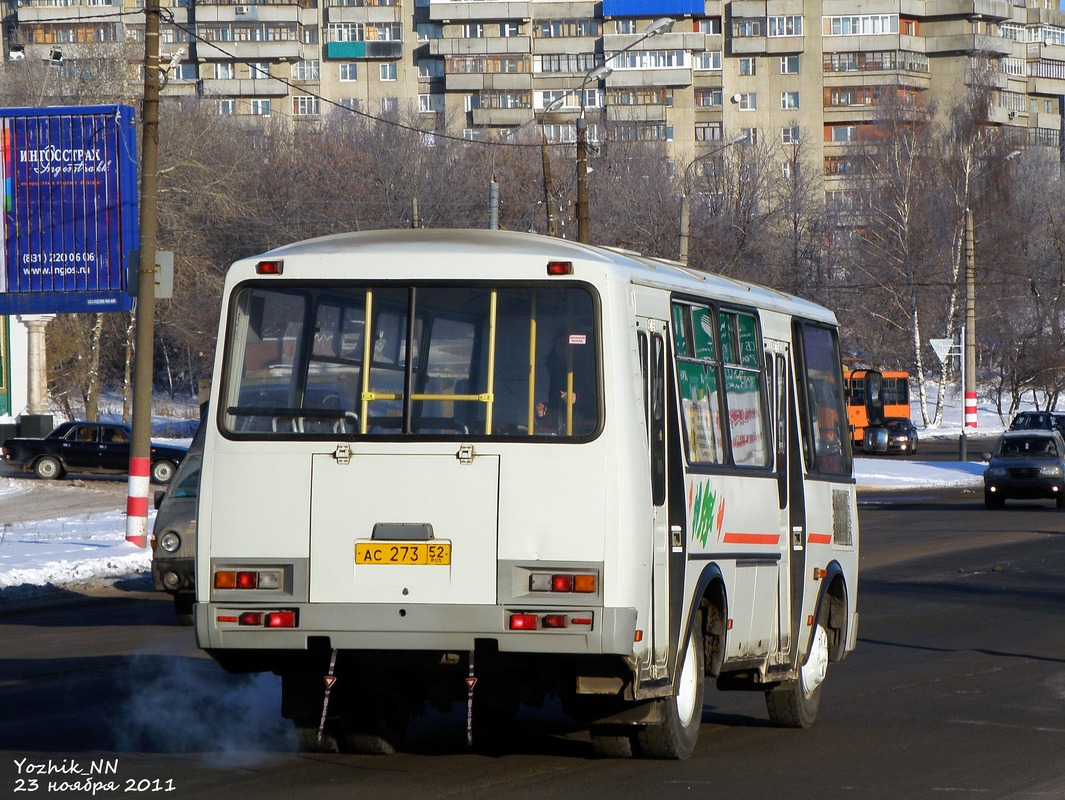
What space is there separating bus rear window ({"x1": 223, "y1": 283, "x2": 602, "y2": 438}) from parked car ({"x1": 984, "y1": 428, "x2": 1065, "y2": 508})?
87.8 feet

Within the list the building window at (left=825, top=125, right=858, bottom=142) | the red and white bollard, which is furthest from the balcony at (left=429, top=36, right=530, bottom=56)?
the red and white bollard

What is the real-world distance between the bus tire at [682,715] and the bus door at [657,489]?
0.39m

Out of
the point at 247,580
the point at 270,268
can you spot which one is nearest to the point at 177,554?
the point at 270,268

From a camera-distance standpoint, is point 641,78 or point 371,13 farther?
point 371,13

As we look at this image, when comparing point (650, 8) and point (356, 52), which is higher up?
point (650, 8)

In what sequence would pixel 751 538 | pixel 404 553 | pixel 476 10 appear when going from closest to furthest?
pixel 404 553 < pixel 751 538 < pixel 476 10

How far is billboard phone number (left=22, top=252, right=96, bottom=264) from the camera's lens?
130 feet

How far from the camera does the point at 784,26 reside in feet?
363

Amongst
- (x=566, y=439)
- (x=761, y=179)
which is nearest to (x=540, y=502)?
(x=566, y=439)

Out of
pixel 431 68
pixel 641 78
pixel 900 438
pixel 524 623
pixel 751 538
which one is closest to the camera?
pixel 524 623

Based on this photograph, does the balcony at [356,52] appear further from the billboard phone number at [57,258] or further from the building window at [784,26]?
the billboard phone number at [57,258]

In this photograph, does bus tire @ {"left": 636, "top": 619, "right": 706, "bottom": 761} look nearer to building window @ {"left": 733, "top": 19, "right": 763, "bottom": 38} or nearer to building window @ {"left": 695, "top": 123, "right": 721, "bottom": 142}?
building window @ {"left": 695, "top": 123, "right": 721, "bottom": 142}

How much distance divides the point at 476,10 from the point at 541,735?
103m

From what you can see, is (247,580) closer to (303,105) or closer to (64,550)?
(64,550)
